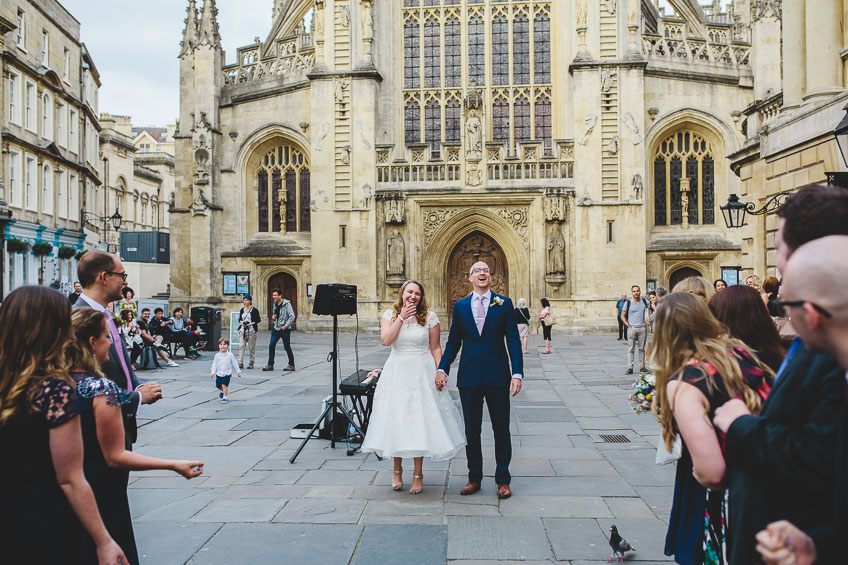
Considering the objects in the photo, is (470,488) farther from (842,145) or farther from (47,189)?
(47,189)

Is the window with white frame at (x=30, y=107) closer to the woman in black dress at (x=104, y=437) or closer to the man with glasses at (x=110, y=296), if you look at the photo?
the man with glasses at (x=110, y=296)

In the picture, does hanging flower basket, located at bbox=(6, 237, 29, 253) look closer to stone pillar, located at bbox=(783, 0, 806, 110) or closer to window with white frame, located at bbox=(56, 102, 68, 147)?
window with white frame, located at bbox=(56, 102, 68, 147)

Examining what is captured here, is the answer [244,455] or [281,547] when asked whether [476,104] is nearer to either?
[244,455]

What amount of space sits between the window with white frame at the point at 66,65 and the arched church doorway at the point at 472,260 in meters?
16.6

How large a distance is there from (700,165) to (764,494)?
2602 centimetres

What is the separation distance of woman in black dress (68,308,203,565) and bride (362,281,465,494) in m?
2.81

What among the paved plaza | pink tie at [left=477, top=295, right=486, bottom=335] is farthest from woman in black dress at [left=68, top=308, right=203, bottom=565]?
pink tie at [left=477, top=295, right=486, bottom=335]

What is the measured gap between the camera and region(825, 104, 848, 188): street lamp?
23.2ft

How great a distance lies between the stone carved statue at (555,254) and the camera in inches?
965

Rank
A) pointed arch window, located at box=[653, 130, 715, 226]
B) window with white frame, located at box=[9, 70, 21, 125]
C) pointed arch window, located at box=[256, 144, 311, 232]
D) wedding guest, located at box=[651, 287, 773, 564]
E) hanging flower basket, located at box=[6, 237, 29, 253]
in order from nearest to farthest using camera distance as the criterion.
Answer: wedding guest, located at box=[651, 287, 773, 564] < hanging flower basket, located at box=[6, 237, 29, 253] < window with white frame, located at box=[9, 70, 21, 125] < pointed arch window, located at box=[653, 130, 715, 226] < pointed arch window, located at box=[256, 144, 311, 232]

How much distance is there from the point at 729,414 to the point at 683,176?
84.2 feet

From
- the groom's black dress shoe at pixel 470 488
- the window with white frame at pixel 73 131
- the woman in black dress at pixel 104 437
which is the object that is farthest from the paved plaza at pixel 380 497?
the window with white frame at pixel 73 131

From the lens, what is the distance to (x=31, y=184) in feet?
82.8

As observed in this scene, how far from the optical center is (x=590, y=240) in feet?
79.9
